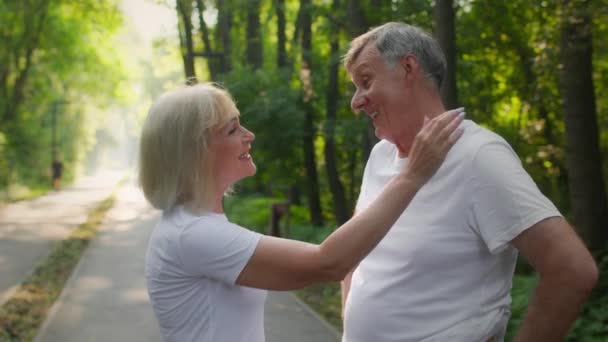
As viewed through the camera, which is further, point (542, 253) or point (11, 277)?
point (11, 277)

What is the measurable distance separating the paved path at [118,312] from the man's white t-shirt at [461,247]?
5490 mm

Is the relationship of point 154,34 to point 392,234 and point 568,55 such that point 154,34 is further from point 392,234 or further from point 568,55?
point 392,234

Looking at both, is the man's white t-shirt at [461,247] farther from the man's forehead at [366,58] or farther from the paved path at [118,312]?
the paved path at [118,312]

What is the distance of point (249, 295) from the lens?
7.73ft

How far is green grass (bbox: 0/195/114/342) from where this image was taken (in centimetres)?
834

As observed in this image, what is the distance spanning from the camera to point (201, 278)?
89.4 inches

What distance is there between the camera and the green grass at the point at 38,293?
27.4ft

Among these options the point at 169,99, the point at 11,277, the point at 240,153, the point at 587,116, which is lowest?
the point at 11,277

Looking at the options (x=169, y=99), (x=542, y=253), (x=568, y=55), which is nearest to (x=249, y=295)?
(x=169, y=99)

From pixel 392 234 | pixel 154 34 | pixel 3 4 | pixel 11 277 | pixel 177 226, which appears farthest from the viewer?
pixel 3 4

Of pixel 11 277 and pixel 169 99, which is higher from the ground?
pixel 169 99

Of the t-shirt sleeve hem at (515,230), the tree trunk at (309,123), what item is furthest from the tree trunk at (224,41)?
the t-shirt sleeve hem at (515,230)

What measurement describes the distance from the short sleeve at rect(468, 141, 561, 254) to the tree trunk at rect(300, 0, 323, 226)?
11913 millimetres

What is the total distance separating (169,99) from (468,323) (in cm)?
124
